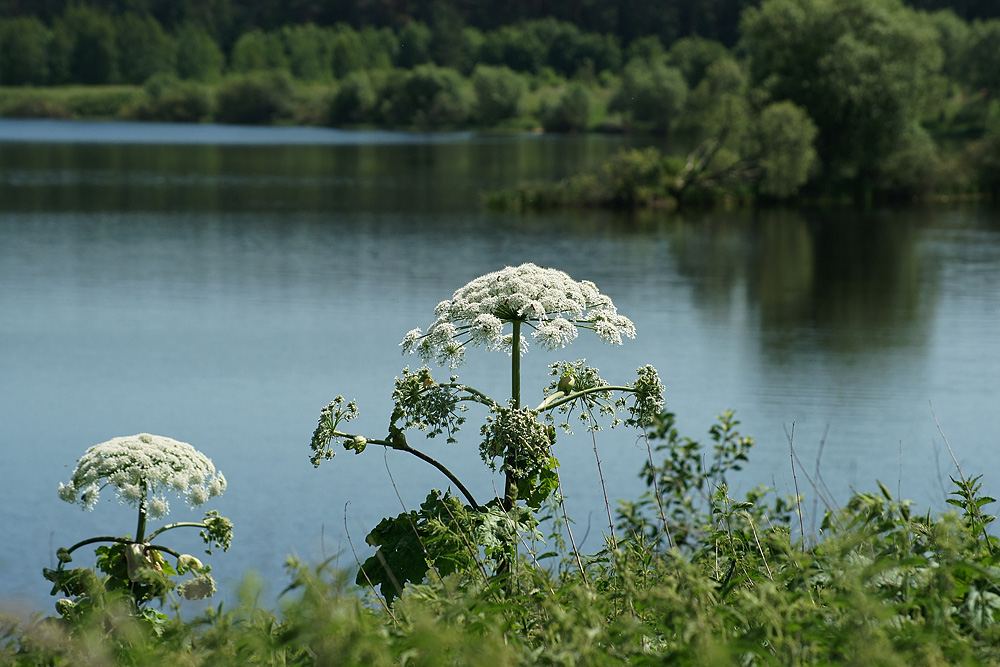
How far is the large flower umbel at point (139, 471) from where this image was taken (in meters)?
3.61

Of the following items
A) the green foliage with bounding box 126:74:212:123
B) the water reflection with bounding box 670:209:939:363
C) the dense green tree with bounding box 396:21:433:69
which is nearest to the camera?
the water reflection with bounding box 670:209:939:363

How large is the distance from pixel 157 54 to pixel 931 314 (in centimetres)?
13301

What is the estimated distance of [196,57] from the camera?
13700 centimetres

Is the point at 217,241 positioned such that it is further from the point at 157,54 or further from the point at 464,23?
the point at 464,23

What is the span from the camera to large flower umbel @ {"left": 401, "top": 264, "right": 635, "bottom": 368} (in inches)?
150

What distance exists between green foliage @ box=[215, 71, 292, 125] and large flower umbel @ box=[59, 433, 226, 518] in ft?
340

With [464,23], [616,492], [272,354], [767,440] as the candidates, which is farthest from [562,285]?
[464,23]

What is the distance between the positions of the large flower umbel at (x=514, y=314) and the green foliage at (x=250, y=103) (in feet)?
340

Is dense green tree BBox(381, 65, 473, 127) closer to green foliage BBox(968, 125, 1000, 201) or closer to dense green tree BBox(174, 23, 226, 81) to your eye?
dense green tree BBox(174, 23, 226, 81)

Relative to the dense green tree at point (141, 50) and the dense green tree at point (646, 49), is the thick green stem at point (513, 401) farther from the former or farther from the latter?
the dense green tree at point (141, 50)

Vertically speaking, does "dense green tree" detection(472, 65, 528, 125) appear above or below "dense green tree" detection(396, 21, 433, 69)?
below

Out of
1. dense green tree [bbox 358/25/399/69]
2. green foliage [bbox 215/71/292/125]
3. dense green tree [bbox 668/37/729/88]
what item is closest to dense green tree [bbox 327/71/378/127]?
green foliage [bbox 215/71/292/125]

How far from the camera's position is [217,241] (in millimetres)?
23812

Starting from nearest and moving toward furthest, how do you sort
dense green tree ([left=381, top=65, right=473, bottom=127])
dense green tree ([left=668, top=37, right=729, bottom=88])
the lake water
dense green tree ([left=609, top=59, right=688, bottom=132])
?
the lake water → dense green tree ([left=609, top=59, right=688, bottom=132]) → dense green tree ([left=668, top=37, right=729, bottom=88]) → dense green tree ([left=381, top=65, right=473, bottom=127])
